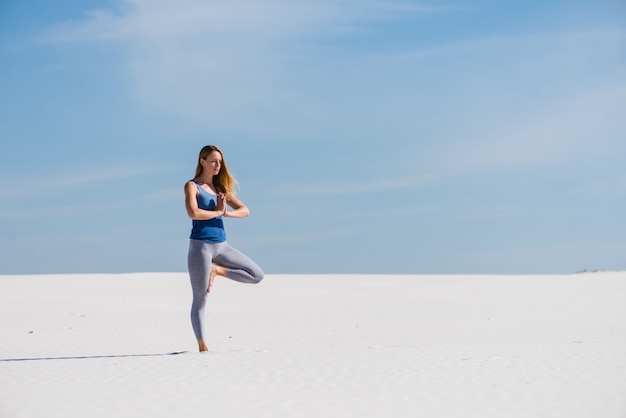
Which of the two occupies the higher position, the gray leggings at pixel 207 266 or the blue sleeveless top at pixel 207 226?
the blue sleeveless top at pixel 207 226

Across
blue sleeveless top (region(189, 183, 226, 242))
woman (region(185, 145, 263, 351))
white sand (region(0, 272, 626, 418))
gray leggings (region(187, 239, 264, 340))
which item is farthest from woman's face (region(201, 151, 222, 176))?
white sand (region(0, 272, 626, 418))

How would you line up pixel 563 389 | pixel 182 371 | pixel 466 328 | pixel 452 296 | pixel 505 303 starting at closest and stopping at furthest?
pixel 563 389
pixel 182 371
pixel 466 328
pixel 505 303
pixel 452 296

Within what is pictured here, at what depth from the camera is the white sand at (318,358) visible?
5.69 m

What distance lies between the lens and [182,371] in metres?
6.91

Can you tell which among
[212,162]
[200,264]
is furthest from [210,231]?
[212,162]

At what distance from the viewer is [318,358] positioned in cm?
751

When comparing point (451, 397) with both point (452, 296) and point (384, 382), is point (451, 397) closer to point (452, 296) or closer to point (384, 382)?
point (384, 382)

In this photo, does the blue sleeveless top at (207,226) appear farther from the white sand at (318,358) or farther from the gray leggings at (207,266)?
the white sand at (318,358)

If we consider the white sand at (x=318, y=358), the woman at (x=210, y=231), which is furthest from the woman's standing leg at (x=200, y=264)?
the white sand at (x=318, y=358)

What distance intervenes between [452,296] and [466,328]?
320 inches

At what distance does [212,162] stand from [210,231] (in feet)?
2.39

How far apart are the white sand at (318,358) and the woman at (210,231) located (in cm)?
76

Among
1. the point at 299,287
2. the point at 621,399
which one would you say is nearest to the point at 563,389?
the point at 621,399

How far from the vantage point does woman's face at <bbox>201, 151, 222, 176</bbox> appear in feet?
26.3
